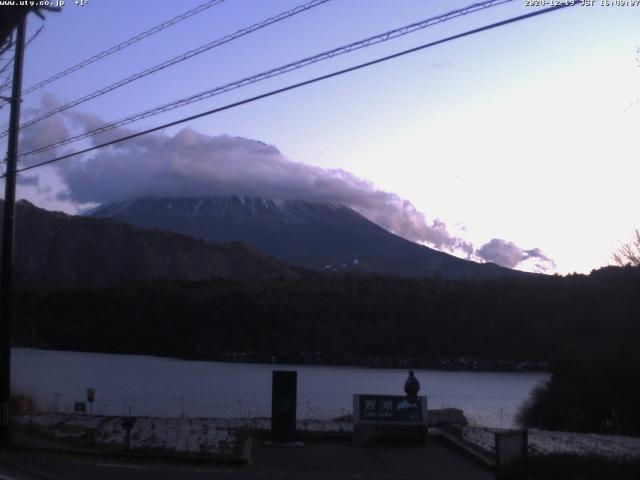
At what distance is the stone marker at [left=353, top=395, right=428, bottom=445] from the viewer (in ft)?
65.7

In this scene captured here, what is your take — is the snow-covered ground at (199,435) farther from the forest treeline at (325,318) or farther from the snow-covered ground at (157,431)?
the forest treeline at (325,318)

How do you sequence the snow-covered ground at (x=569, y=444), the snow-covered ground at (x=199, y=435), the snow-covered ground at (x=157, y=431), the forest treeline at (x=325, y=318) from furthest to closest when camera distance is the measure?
the forest treeline at (x=325, y=318), the snow-covered ground at (x=157, y=431), the snow-covered ground at (x=199, y=435), the snow-covered ground at (x=569, y=444)

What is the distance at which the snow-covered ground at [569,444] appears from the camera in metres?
18.1

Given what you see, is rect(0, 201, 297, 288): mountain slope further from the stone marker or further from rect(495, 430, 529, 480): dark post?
rect(495, 430, 529, 480): dark post

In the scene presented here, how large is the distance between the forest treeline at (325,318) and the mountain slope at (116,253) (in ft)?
129

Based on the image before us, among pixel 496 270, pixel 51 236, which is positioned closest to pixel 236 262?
pixel 51 236

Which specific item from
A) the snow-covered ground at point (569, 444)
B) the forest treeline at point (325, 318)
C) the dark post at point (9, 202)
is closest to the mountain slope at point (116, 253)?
the forest treeline at point (325, 318)

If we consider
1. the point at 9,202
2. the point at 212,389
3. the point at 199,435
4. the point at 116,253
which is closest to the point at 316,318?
the point at 212,389

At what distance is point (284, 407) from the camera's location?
1962 cm

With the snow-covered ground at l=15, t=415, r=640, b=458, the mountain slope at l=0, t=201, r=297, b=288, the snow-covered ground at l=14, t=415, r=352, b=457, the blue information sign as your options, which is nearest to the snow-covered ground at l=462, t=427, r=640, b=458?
the snow-covered ground at l=15, t=415, r=640, b=458

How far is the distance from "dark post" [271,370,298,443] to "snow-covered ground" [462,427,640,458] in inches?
A: 169

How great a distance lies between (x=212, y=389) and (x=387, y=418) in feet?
87.8

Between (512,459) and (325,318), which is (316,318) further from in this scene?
(512,459)

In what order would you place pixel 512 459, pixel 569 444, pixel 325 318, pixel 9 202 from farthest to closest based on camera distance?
1. pixel 325 318
2. pixel 9 202
3. pixel 569 444
4. pixel 512 459
